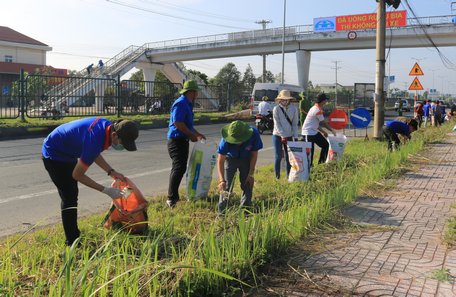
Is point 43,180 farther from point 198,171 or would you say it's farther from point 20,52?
point 20,52

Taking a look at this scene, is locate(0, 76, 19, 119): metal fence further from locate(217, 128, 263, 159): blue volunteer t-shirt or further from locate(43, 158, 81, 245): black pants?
locate(43, 158, 81, 245): black pants

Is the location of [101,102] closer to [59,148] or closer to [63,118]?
[63,118]

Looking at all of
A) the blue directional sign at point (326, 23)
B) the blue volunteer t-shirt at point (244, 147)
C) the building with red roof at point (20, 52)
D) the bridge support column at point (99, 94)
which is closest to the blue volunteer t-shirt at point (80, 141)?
the blue volunteer t-shirt at point (244, 147)

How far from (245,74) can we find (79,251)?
72.6 m

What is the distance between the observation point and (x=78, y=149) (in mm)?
3930

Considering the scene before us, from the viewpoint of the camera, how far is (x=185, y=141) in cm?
589

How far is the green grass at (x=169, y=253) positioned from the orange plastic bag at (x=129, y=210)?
0.15 metres

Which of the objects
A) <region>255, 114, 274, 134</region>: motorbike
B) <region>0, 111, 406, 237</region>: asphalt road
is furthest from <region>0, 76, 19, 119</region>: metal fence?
A: <region>255, 114, 274, 134</region>: motorbike

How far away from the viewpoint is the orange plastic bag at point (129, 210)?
4.16m

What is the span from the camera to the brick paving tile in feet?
11.0

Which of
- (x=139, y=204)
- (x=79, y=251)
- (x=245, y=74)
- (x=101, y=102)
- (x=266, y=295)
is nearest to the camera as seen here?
(x=266, y=295)

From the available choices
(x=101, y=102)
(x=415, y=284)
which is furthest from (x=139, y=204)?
(x=101, y=102)

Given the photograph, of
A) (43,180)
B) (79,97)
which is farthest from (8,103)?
(43,180)

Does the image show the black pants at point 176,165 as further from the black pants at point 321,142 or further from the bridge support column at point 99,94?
the bridge support column at point 99,94
